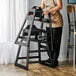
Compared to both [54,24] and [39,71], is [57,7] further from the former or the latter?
[39,71]

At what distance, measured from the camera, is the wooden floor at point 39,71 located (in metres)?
Result: 3.96

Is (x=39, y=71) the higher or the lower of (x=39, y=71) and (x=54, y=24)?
the lower

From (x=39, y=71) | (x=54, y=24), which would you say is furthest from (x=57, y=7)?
(x=39, y=71)

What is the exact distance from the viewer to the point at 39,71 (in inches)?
164

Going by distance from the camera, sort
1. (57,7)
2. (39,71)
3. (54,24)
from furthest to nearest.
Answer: (54,24) → (57,7) → (39,71)

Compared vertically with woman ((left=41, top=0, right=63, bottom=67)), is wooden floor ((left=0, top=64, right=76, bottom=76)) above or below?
below

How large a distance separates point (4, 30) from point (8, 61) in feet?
2.03

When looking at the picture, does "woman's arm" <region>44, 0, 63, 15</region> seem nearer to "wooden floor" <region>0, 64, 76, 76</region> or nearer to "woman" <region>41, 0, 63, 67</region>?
"woman" <region>41, 0, 63, 67</region>

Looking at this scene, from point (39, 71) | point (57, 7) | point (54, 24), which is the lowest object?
point (39, 71)

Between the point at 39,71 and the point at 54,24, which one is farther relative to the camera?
the point at 54,24

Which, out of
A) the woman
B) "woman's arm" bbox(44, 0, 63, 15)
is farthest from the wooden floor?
"woman's arm" bbox(44, 0, 63, 15)

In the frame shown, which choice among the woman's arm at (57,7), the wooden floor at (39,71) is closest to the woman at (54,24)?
the woman's arm at (57,7)

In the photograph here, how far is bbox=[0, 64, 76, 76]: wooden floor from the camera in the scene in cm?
396

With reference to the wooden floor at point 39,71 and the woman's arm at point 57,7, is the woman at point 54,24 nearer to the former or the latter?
the woman's arm at point 57,7
